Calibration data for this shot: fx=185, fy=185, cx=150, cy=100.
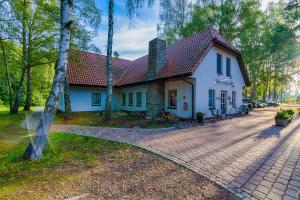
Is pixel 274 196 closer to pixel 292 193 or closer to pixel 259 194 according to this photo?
pixel 259 194

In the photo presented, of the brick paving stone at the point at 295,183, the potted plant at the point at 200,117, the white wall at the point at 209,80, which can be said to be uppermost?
the white wall at the point at 209,80

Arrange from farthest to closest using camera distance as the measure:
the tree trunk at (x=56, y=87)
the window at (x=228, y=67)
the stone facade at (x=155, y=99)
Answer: the window at (x=228, y=67) < the stone facade at (x=155, y=99) < the tree trunk at (x=56, y=87)

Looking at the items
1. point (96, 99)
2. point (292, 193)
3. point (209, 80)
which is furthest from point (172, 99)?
point (292, 193)

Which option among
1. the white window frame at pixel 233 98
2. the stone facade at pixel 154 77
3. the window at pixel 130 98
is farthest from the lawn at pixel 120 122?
the white window frame at pixel 233 98

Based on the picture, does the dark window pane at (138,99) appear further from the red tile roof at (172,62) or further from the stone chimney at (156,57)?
the stone chimney at (156,57)

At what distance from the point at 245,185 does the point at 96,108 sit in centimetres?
1671

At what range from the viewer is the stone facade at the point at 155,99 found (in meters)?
13.8

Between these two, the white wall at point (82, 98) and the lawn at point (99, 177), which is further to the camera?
the white wall at point (82, 98)

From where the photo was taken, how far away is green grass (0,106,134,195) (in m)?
3.89

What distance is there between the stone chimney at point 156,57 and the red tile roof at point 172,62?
41cm

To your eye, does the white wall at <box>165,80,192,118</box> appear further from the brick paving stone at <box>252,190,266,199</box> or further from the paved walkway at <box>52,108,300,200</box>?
the brick paving stone at <box>252,190,266,199</box>

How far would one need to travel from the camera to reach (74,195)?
322cm

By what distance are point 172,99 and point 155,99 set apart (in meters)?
1.29

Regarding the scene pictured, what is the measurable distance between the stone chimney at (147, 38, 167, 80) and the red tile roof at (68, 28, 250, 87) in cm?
41
